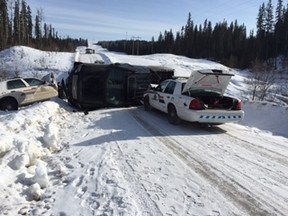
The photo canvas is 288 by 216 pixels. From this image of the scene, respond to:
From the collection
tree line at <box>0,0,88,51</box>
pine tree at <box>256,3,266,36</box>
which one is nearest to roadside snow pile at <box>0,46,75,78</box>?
tree line at <box>0,0,88,51</box>

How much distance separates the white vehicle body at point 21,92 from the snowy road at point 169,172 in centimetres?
697

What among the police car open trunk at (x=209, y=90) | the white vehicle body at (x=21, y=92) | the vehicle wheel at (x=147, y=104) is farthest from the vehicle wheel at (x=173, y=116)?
the white vehicle body at (x=21, y=92)

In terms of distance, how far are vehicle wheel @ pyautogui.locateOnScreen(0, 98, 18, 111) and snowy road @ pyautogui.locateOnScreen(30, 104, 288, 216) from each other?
6944 millimetres

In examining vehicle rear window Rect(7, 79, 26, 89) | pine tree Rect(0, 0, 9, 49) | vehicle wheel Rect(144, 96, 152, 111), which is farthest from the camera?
pine tree Rect(0, 0, 9, 49)

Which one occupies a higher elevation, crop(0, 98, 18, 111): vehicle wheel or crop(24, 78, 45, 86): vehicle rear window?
crop(24, 78, 45, 86): vehicle rear window

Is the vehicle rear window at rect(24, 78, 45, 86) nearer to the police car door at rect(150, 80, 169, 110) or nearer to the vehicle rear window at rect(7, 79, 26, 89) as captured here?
the vehicle rear window at rect(7, 79, 26, 89)

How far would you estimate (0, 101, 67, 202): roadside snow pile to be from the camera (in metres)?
5.63

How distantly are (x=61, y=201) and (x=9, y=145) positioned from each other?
7.28 ft

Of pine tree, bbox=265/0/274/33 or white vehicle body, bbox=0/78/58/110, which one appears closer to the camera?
white vehicle body, bbox=0/78/58/110

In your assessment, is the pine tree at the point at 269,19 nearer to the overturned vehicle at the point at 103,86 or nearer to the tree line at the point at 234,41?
the tree line at the point at 234,41

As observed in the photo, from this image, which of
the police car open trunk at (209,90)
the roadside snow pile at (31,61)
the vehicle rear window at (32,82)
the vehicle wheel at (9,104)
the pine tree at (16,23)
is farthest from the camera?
the pine tree at (16,23)

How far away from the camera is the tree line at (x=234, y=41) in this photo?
93706mm

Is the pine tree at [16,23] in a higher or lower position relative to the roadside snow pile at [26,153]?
higher

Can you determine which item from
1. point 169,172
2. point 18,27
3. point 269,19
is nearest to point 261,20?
point 269,19
